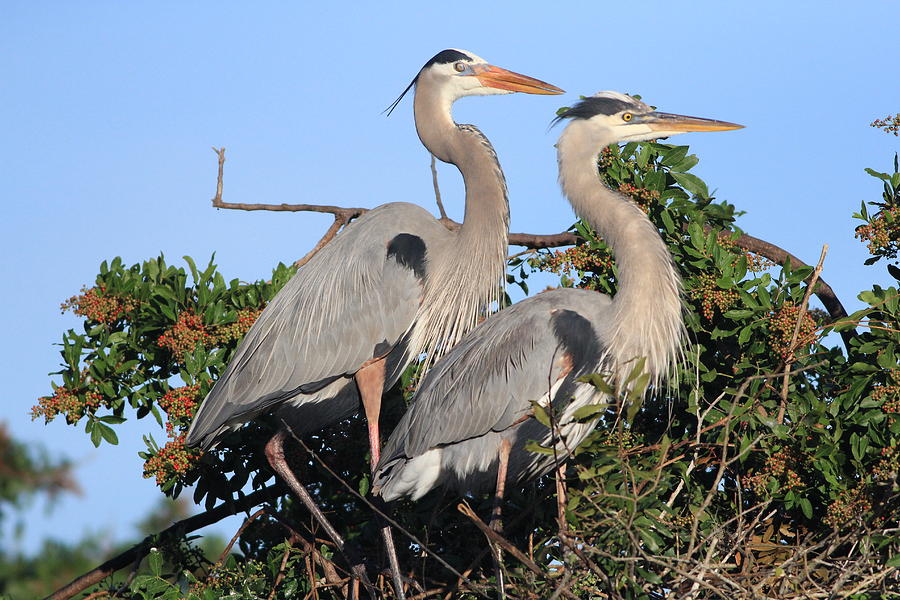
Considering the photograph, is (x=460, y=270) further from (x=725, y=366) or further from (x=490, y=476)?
(x=725, y=366)

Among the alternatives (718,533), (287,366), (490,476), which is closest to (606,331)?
(490,476)

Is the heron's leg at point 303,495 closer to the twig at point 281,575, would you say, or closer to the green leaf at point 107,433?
the twig at point 281,575

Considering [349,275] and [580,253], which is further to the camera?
[349,275]

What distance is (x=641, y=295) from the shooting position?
4.75 metres

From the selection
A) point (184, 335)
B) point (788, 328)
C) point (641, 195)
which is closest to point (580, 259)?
point (641, 195)

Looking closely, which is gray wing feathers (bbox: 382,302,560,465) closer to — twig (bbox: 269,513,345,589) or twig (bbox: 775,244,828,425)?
twig (bbox: 269,513,345,589)

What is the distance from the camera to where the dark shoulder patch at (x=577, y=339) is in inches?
193

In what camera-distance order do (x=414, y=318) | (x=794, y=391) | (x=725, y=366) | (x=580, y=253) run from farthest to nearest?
(x=414, y=318) → (x=580, y=253) → (x=725, y=366) → (x=794, y=391)

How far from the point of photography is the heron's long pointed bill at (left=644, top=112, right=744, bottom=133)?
5.25 meters

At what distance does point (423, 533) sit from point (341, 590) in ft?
2.02

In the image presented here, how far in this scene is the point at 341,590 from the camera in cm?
548

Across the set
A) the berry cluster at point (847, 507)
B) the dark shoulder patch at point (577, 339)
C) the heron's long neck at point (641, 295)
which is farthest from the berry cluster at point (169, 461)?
the berry cluster at point (847, 507)

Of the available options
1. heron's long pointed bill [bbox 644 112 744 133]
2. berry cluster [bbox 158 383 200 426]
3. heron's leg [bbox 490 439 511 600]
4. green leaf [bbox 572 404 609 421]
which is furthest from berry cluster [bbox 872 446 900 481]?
berry cluster [bbox 158 383 200 426]

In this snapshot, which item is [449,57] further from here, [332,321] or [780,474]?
[780,474]
